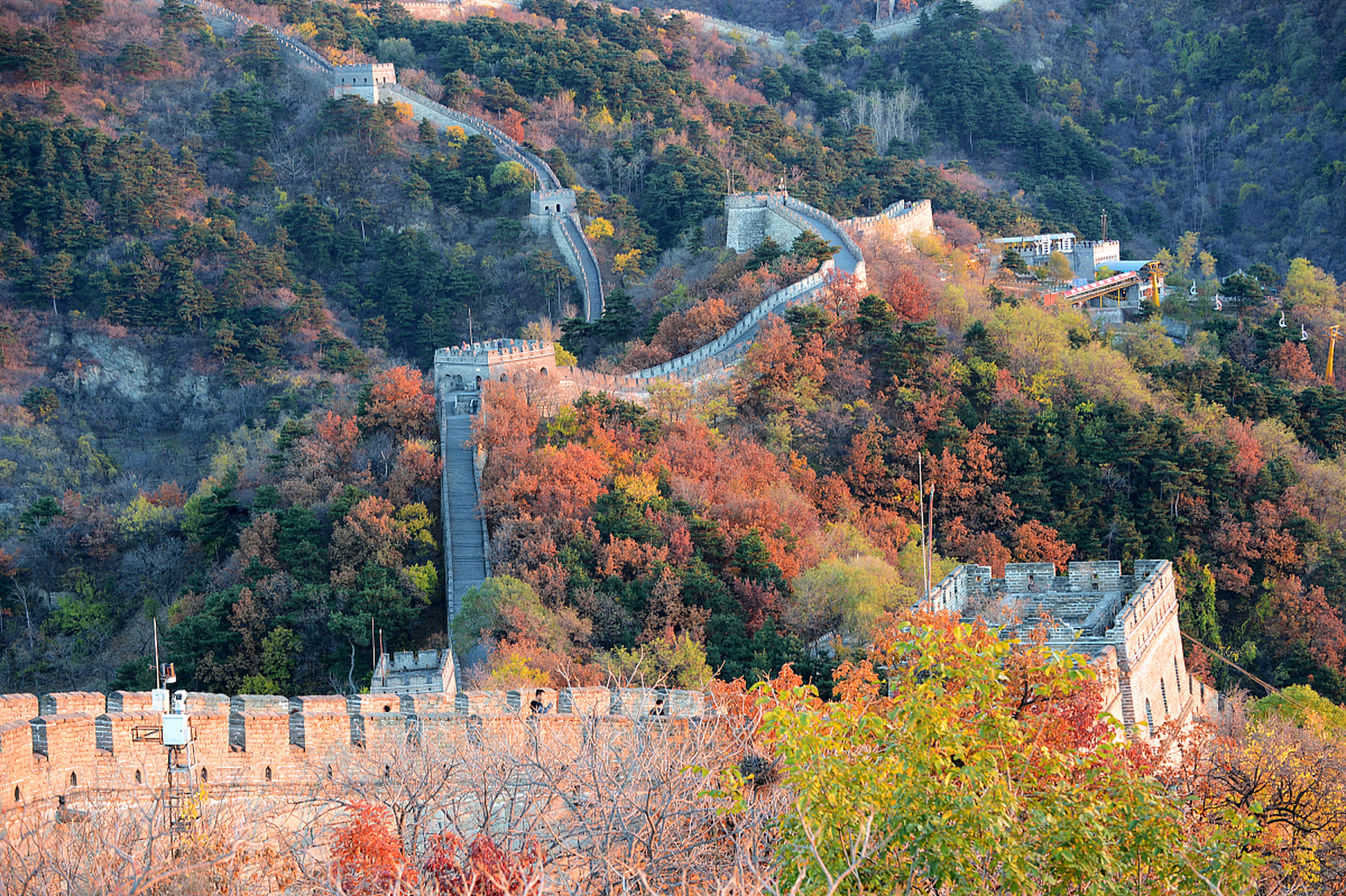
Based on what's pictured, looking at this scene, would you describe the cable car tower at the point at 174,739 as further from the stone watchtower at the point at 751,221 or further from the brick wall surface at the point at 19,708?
the stone watchtower at the point at 751,221

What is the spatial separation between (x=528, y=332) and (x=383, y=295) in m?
18.6

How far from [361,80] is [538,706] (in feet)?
211

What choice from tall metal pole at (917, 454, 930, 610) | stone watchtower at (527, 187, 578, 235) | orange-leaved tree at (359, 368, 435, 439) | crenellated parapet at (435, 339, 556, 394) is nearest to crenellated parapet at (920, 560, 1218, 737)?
tall metal pole at (917, 454, 930, 610)

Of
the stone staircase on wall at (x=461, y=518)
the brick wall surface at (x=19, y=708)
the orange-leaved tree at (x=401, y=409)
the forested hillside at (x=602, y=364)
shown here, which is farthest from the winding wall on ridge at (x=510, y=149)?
the brick wall surface at (x=19, y=708)

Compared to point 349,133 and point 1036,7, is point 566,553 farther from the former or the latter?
point 1036,7

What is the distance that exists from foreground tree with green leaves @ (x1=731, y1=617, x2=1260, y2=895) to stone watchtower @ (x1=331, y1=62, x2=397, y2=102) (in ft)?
225

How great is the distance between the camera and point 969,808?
11367 millimetres

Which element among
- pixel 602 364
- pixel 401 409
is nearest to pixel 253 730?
pixel 401 409

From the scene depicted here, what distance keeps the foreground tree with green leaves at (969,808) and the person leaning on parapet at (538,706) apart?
17.4 ft

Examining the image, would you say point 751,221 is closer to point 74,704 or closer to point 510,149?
point 510,149

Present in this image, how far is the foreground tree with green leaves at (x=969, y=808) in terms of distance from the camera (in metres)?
11.3

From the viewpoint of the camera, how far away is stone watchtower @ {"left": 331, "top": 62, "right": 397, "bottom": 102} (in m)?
77.6

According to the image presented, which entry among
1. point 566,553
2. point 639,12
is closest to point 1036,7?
point 639,12

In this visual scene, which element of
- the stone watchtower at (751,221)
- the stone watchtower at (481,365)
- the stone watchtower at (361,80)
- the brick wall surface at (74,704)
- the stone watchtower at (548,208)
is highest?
the stone watchtower at (361,80)
